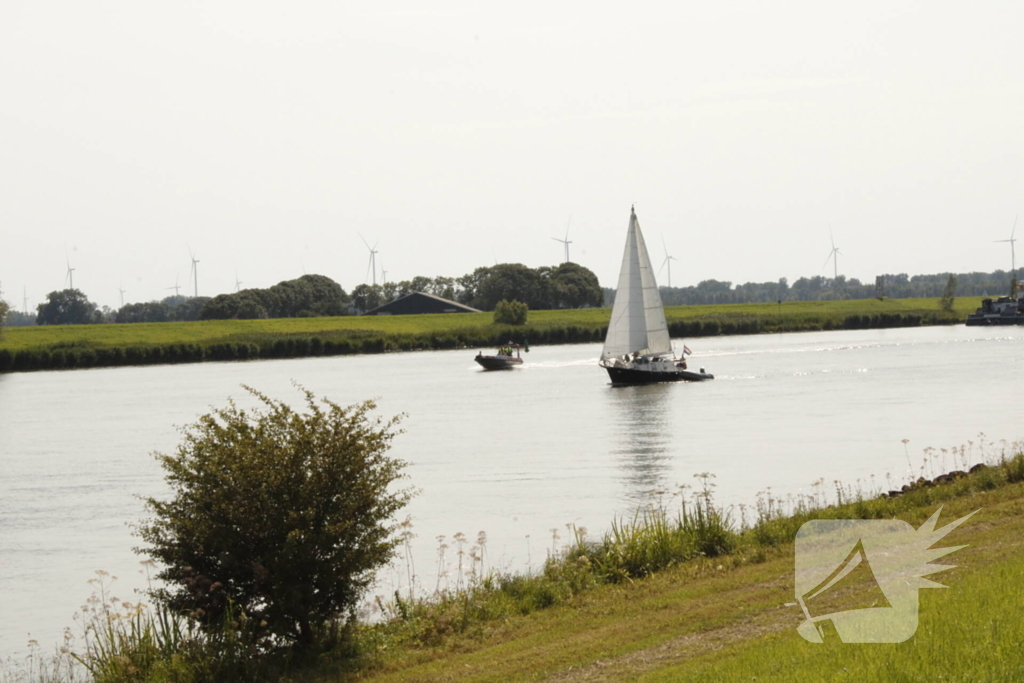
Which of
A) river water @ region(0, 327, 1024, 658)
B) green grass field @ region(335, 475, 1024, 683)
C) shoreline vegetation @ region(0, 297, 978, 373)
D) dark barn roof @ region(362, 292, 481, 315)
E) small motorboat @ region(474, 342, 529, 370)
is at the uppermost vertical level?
dark barn roof @ region(362, 292, 481, 315)

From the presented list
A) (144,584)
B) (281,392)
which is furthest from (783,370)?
(144,584)

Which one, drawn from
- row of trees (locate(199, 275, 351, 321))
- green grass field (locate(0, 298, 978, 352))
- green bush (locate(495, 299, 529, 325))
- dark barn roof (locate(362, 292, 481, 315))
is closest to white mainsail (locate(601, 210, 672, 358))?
green grass field (locate(0, 298, 978, 352))

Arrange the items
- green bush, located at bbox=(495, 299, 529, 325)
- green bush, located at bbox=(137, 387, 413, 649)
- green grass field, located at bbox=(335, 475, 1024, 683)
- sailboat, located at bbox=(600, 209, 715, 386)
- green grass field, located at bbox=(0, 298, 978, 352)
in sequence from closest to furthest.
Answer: green grass field, located at bbox=(335, 475, 1024, 683)
green bush, located at bbox=(137, 387, 413, 649)
sailboat, located at bbox=(600, 209, 715, 386)
green grass field, located at bbox=(0, 298, 978, 352)
green bush, located at bbox=(495, 299, 529, 325)

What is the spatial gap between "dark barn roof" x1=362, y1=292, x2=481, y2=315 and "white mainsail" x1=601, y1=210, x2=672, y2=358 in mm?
109784

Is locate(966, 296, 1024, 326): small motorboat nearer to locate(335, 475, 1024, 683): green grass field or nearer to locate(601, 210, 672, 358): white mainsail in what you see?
locate(601, 210, 672, 358): white mainsail

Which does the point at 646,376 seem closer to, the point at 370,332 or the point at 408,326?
the point at 370,332

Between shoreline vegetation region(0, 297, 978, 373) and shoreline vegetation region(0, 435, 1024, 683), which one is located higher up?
shoreline vegetation region(0, 297, 978, 373)

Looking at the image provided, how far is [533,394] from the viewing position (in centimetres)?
6612

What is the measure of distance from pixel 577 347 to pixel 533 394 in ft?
193

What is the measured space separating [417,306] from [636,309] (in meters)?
114

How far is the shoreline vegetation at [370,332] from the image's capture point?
343ft

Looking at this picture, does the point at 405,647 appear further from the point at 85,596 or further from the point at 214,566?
the point at 85,596

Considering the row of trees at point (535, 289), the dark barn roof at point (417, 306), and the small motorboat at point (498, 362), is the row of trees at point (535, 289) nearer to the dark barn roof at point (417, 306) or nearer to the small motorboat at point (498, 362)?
the dark barn roof at point (417, 306)

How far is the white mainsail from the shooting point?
233ft
